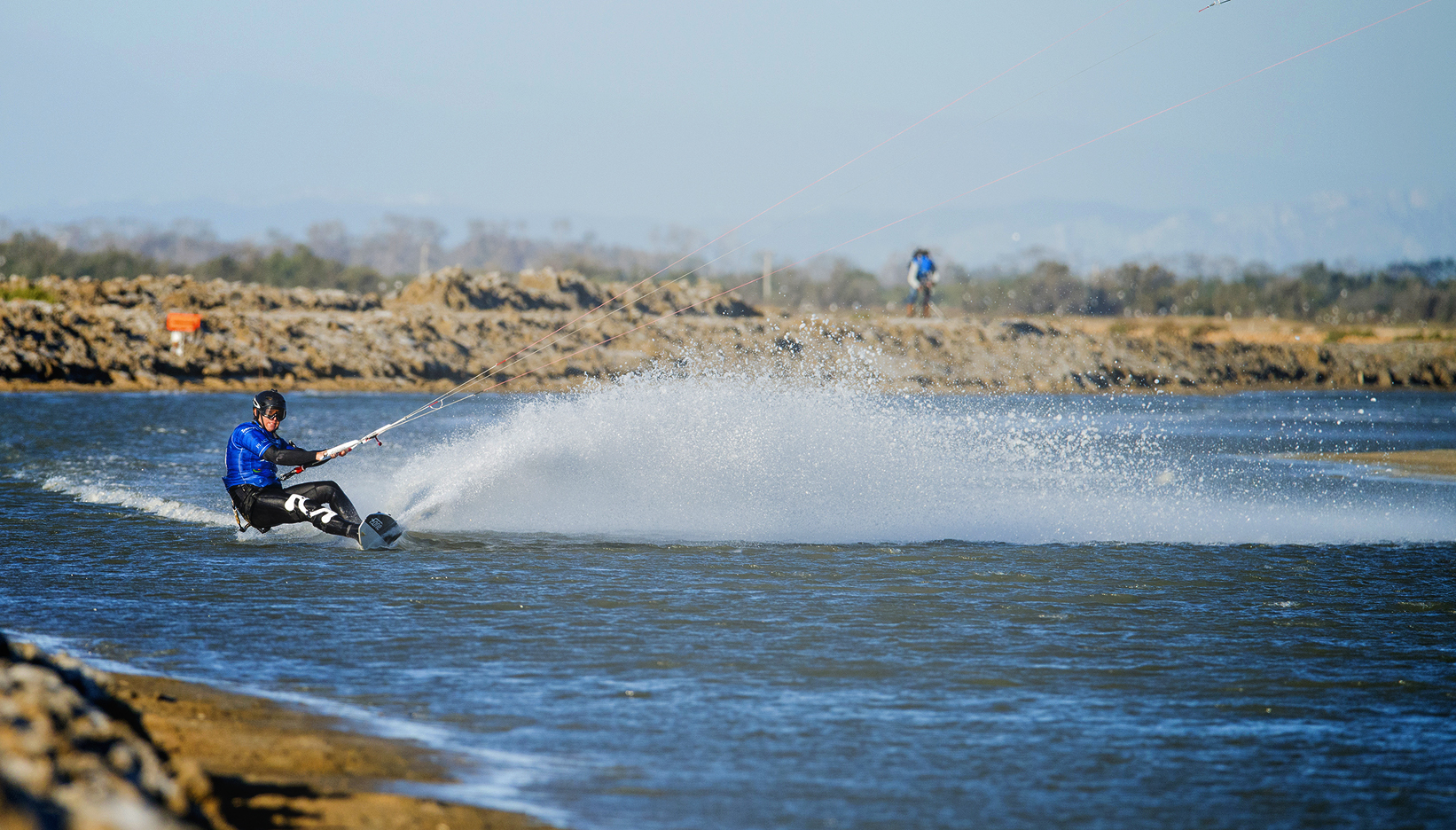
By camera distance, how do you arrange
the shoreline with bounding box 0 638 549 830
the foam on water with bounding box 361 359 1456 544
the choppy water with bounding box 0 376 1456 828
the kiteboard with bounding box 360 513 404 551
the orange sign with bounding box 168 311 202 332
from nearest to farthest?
the shoreline with bounding box 0 638 549 830
the choppy water with bounding box 0 376 1456 828
the kiteboard with bounding box 360 513 404 551
the foam on water with bounding box 361 359 1456 544
the orange sign with bounding box 168 311 202 332

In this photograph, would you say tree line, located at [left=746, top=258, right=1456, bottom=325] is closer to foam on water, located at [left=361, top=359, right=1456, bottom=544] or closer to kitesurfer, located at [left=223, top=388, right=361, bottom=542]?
foam on water, located at [left=361, top=359, right=1456, bottom=544]

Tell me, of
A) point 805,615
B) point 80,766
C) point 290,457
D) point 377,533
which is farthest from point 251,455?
point 80,766

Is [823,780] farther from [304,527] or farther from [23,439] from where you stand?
[23,439]

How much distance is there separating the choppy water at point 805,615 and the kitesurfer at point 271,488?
0.33 meters

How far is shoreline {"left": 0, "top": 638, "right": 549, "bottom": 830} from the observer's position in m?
4.37

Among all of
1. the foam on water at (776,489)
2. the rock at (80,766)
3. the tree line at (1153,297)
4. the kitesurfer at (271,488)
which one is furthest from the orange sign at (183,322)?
the rock at (80,766)

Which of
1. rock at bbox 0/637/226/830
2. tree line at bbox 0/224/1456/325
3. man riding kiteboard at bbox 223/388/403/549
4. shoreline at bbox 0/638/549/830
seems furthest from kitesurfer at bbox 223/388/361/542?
tree line at bbox 0/224/1456/325

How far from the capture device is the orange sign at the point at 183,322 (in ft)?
125

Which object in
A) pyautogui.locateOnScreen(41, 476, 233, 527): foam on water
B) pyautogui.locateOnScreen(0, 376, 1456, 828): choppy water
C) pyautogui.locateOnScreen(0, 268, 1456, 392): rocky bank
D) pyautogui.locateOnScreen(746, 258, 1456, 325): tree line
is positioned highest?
pyautogui.locateOnScreen(746, 258, 1456, 325): tree line

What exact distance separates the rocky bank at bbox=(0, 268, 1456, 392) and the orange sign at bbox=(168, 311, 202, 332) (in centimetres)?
33

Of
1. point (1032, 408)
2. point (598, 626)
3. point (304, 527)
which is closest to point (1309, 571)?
point (598, 626)

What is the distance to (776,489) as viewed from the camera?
1413 cm

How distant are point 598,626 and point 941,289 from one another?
81381 mm

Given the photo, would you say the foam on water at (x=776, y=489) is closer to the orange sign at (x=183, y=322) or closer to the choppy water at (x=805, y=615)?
the choppy water at (x=805, y=615)
